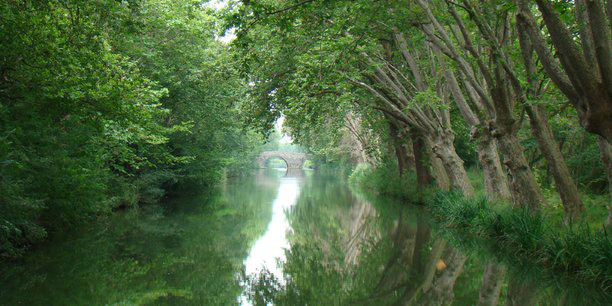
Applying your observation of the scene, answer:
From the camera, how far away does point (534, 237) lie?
895 cm

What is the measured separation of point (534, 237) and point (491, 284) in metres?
2.10

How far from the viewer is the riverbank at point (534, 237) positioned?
720cm

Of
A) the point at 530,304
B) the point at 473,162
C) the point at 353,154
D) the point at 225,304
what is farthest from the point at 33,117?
the point at 353,154

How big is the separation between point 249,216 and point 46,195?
31.5 ft

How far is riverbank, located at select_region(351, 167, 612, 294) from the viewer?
7203mm

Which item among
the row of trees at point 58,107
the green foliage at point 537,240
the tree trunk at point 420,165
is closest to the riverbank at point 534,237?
the green foliage at point 537,240

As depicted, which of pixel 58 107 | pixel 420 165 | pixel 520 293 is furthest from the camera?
pixel 420 165

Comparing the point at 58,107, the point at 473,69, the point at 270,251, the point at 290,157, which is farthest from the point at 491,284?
the point at 290,157

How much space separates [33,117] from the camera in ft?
31.1

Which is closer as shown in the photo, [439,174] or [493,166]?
A: [493,166]

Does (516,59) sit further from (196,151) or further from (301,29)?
(196,151)

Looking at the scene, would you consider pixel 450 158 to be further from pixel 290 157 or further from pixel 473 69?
pixel 290 157

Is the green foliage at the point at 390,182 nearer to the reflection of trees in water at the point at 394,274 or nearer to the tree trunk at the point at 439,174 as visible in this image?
the tree trunk at the point at 439,174

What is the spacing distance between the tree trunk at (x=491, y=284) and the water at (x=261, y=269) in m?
0.10
